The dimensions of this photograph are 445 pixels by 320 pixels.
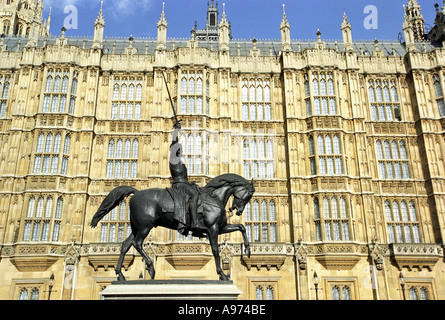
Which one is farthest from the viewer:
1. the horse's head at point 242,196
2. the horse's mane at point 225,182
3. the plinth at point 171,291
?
the horse's mane at point 225,182

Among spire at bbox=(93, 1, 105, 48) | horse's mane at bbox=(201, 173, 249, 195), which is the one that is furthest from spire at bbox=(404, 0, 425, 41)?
horse's mane at bbox=(201, 173, 249, 195)

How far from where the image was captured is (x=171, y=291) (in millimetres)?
10180

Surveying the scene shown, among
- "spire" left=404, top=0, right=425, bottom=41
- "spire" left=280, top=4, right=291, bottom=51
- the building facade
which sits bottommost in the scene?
the building facade

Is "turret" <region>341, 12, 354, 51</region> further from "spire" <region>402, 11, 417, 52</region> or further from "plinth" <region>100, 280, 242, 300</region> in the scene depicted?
"plinth" <region>100, 280, 242, 300</region>

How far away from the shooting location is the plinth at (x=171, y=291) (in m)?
10.1

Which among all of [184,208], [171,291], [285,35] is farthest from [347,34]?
[171,291]

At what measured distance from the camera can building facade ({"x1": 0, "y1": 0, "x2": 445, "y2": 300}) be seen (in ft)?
86.7

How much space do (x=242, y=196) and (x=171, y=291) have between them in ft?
12.0

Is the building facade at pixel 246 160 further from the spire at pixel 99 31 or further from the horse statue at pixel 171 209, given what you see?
the horse statue at pixel 171 209

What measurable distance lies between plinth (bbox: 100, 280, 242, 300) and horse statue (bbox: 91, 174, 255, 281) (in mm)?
1386

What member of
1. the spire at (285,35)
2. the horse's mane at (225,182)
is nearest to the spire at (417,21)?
the spire at (285,35)

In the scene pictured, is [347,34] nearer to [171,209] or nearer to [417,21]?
[417,21]

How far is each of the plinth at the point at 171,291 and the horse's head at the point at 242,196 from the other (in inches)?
102

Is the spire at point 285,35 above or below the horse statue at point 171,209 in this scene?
above
